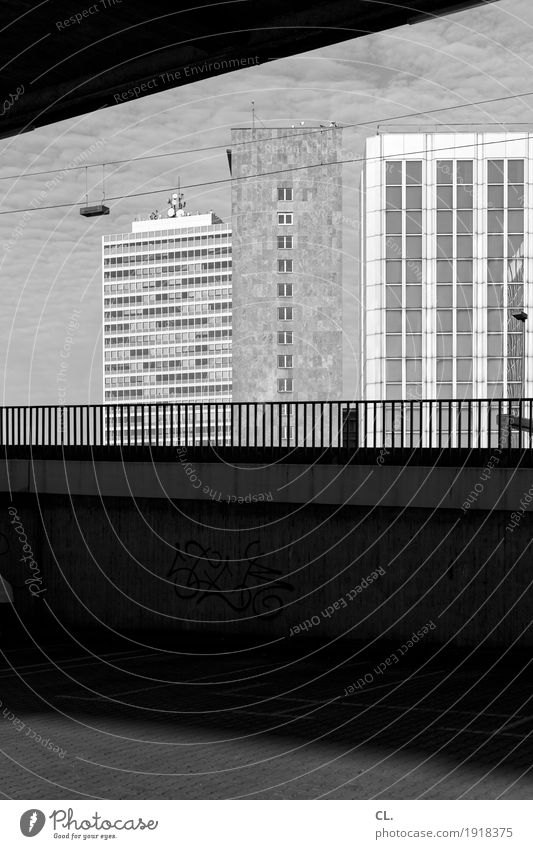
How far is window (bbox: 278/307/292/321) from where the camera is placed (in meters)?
132

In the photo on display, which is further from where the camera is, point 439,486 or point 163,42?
point 439,486

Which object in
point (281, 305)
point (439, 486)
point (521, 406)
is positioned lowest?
point (439, 486)

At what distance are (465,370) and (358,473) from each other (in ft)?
297

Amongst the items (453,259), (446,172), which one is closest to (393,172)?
(446,172)

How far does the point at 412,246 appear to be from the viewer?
11031 cm

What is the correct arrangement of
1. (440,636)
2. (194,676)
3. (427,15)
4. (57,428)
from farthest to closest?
(57,428) → (440,636) → (194,676) → (427,15)

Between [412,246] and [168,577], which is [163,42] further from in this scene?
[412,246]

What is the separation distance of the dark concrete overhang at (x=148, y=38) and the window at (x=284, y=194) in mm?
116109

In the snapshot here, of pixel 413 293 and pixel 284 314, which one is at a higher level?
pixel 284 314

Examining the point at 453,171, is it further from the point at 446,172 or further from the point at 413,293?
the point at 413,293

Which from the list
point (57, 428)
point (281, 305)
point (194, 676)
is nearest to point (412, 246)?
point (281, 305)

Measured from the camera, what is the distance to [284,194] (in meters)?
133

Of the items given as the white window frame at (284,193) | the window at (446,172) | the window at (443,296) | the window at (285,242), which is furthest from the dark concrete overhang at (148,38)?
the white window frame at (284,193)

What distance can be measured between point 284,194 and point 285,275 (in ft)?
33.1
